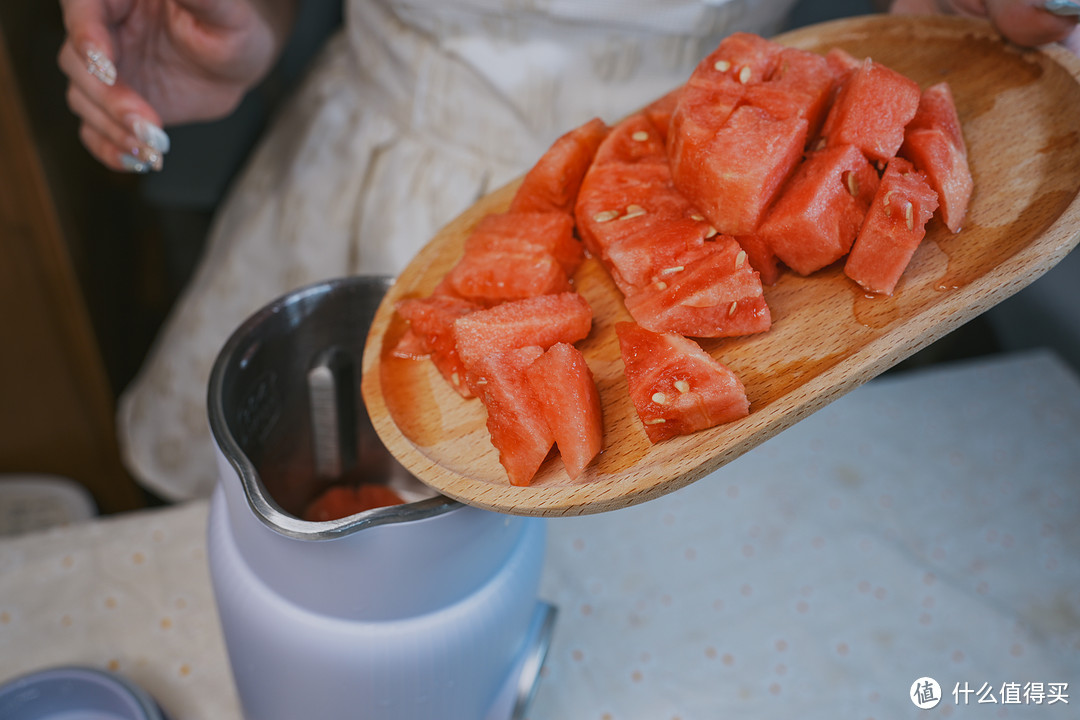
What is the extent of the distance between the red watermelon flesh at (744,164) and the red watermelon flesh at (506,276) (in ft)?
0.58

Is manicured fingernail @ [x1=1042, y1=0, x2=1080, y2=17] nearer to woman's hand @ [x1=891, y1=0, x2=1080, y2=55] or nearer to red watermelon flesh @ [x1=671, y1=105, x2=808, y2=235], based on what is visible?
woman's hand @ [x1=891, y1=0, x2=1080, y2=55]

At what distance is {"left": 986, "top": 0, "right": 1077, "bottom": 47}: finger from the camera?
37.2 inches

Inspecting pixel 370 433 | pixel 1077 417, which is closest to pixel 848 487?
pixel 1077 417

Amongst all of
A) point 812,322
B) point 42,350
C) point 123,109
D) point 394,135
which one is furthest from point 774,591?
point 42,350

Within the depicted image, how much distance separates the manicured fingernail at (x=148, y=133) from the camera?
3.54ft

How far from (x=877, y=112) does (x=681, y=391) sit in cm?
39

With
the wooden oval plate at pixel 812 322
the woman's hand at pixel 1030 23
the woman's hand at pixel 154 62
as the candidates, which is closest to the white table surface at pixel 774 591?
the wooden oval plate at pixel 812 322

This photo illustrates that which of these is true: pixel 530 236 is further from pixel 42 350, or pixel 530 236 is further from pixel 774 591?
pixel 42 350

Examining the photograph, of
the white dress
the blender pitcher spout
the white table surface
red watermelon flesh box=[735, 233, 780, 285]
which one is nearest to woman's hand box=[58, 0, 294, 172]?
the white dress

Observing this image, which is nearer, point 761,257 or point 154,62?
point 761,257

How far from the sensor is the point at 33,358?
6.27ft

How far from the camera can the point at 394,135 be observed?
149 centimetres

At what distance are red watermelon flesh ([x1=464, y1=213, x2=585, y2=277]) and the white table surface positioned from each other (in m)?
0.49

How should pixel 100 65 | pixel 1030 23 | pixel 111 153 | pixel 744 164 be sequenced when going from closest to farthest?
pixel 744 164
pixel 1030 23
pixel 100 65
pixel 111 153
